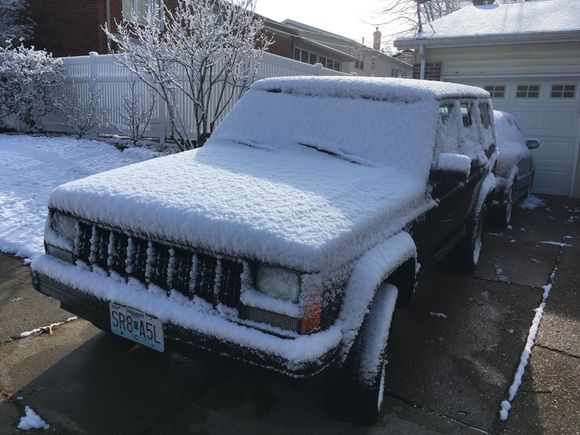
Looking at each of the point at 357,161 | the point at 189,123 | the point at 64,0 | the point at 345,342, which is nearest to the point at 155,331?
the point at 345,342

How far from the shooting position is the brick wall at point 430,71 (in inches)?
417

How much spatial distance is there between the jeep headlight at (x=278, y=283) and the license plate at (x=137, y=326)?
1.85 ft

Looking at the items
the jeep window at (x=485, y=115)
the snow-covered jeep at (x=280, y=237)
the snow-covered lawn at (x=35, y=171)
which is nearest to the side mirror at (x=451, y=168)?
the snow-covered jeep at (x=280, y=237)

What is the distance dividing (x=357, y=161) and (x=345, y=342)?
1.48 metres

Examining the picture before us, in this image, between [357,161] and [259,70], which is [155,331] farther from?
[259,70]

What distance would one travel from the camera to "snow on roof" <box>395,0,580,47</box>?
31.3ft

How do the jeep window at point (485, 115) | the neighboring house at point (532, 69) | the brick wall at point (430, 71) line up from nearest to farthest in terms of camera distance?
the jeep window at point (485, 115)
the neighboring house at point (532, 69)
the brick wall at point (430, 71)

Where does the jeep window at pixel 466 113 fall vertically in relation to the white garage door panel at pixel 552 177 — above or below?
above

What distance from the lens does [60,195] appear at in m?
2.94

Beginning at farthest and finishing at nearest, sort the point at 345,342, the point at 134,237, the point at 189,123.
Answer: the point at 189,123 → the point at 134,237 → the point at 345,342

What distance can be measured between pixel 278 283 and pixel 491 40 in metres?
9.26

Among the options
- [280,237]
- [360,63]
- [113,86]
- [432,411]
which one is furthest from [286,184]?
[360,63]

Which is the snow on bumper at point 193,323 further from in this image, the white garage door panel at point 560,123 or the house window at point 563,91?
the house window at point 563,91

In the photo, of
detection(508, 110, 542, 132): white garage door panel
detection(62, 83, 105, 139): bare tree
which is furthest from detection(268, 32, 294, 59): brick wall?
detection(508, 110, 542, 132): white garage door panel
